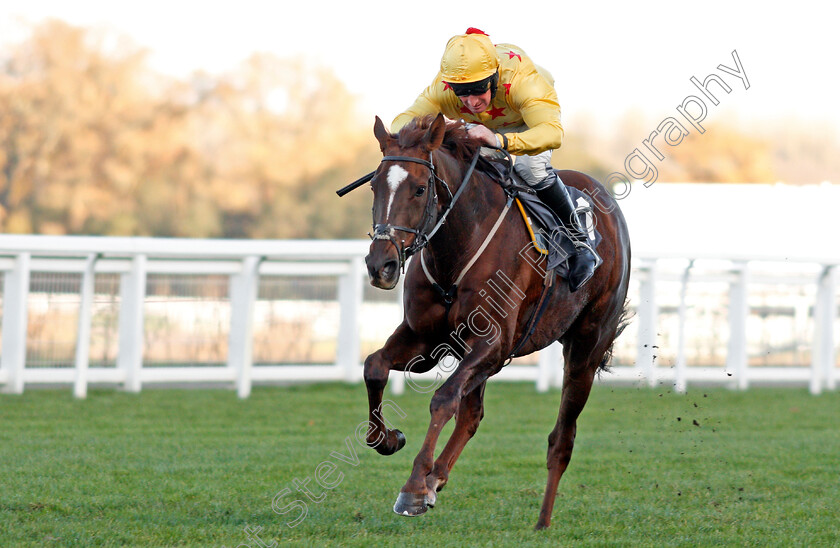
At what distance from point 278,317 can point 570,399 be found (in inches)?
235

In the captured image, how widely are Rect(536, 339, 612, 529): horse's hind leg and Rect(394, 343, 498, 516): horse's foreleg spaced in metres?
1.10

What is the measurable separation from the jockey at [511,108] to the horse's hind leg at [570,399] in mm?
603

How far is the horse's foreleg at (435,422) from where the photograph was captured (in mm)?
3943

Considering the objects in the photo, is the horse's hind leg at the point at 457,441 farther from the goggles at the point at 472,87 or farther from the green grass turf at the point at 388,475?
the goggles at the point at 472,87

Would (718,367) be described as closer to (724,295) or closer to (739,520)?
(724,295)

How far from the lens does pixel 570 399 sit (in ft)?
18.3

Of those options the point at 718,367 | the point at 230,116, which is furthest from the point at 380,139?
the point at 230,116

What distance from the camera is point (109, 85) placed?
97.9ft

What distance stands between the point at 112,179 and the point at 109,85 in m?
2.67

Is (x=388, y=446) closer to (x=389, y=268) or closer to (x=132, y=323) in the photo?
(x=389, y=268)

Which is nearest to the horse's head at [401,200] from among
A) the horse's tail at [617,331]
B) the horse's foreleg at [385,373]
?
the horse's foreleg at [385,373]

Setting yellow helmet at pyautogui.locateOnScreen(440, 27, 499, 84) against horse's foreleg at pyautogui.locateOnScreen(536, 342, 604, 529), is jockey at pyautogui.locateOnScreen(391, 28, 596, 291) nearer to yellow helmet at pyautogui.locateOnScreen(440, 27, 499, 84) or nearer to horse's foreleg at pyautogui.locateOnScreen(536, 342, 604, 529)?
yellow helmet at pyautogui.locateOnScreen(440, 27, 499, 84)

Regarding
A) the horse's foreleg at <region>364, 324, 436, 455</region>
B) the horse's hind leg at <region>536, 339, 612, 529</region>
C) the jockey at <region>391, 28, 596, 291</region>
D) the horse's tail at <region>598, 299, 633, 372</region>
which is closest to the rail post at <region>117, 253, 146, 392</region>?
the horse's tail at <region>598, 299, 633, 372</region>

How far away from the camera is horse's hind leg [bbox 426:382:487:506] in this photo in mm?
4203
